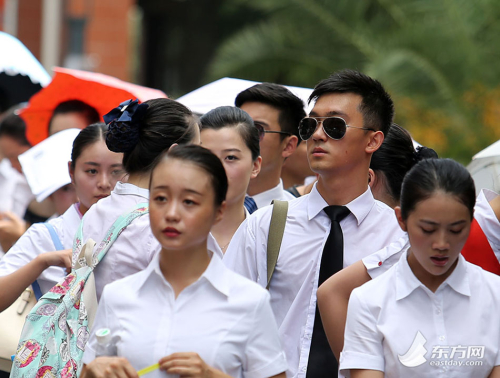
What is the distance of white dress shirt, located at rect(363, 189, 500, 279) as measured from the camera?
12.2 feet

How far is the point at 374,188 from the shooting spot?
15.9 feet

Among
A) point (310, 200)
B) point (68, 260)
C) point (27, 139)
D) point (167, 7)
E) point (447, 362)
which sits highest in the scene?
point (167, 7)

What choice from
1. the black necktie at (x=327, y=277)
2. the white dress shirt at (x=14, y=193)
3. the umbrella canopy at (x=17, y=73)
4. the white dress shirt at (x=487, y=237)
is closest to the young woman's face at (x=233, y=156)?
the black necktie at (x=327, y=277)

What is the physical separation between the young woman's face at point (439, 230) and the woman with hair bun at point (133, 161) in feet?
3.81

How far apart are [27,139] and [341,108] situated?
391 centimetres

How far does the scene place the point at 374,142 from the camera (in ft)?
14.1

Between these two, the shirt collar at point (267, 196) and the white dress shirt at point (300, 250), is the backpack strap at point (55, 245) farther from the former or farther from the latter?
the shirt collar at point (267, 196)

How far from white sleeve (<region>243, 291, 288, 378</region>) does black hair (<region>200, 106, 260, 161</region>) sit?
6.10ft

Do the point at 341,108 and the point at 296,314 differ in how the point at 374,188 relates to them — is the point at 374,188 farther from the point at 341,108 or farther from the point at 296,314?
the point at 296,314

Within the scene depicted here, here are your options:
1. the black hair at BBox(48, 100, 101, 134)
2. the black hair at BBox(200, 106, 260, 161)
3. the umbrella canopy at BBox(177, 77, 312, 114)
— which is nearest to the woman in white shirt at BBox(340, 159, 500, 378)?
the black hair at BBox(200, 106, 260, 161)

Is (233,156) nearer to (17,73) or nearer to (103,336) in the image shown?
(103,336)

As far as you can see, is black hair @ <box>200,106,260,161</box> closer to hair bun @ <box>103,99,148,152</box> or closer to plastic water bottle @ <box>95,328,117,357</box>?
hair bun @ <box>103,99,148,152</box>

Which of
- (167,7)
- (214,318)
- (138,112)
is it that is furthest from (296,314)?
(167,7)

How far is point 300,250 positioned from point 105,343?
1.22m
